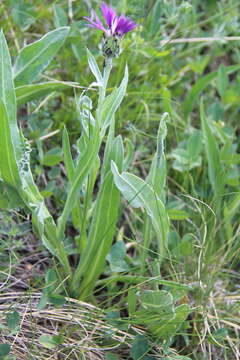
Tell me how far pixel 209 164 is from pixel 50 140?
59cm

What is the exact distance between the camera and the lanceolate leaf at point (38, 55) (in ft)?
5.66

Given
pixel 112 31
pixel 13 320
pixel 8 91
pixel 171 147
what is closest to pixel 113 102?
pixel 112 31

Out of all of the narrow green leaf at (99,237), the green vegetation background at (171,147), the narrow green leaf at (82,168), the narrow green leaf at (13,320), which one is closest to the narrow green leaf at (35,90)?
the green vegetation background at (171,147)

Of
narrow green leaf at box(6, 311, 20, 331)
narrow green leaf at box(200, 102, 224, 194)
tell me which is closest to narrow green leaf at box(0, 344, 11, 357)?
narrow green leaf at box(6, 311, 20, 331)

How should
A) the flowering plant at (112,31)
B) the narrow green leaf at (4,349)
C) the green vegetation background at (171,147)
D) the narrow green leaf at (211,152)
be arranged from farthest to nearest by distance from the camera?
1. the narrow green leaf at (211,152)
2. the green vegetation background at (171,147)
3. the flowering plant at (112,31)
4. the narrow green leaf at (4,349)

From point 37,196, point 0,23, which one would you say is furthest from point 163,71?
point 37,196

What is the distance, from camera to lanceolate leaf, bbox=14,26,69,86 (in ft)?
5.66

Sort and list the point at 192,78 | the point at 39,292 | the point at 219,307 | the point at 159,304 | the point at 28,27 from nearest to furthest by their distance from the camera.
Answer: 1. the point at 159,304
2. the point at 39,292
3. the point at 219,307
4. the point at 28,27
5. the point at 192,78

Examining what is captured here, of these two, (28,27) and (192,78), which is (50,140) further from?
(192,78)

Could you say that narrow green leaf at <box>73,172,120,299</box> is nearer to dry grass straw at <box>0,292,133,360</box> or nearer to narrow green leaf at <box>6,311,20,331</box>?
dry grass straw at <box>0,292,133,360</box>

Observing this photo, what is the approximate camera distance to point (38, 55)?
174cm

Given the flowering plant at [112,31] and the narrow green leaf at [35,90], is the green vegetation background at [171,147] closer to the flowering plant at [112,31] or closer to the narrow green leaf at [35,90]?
the narrow green leaf at [35,90]

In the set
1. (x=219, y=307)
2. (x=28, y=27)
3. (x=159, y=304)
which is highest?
(x=28, y=27)

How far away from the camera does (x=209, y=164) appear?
6.75 ft
